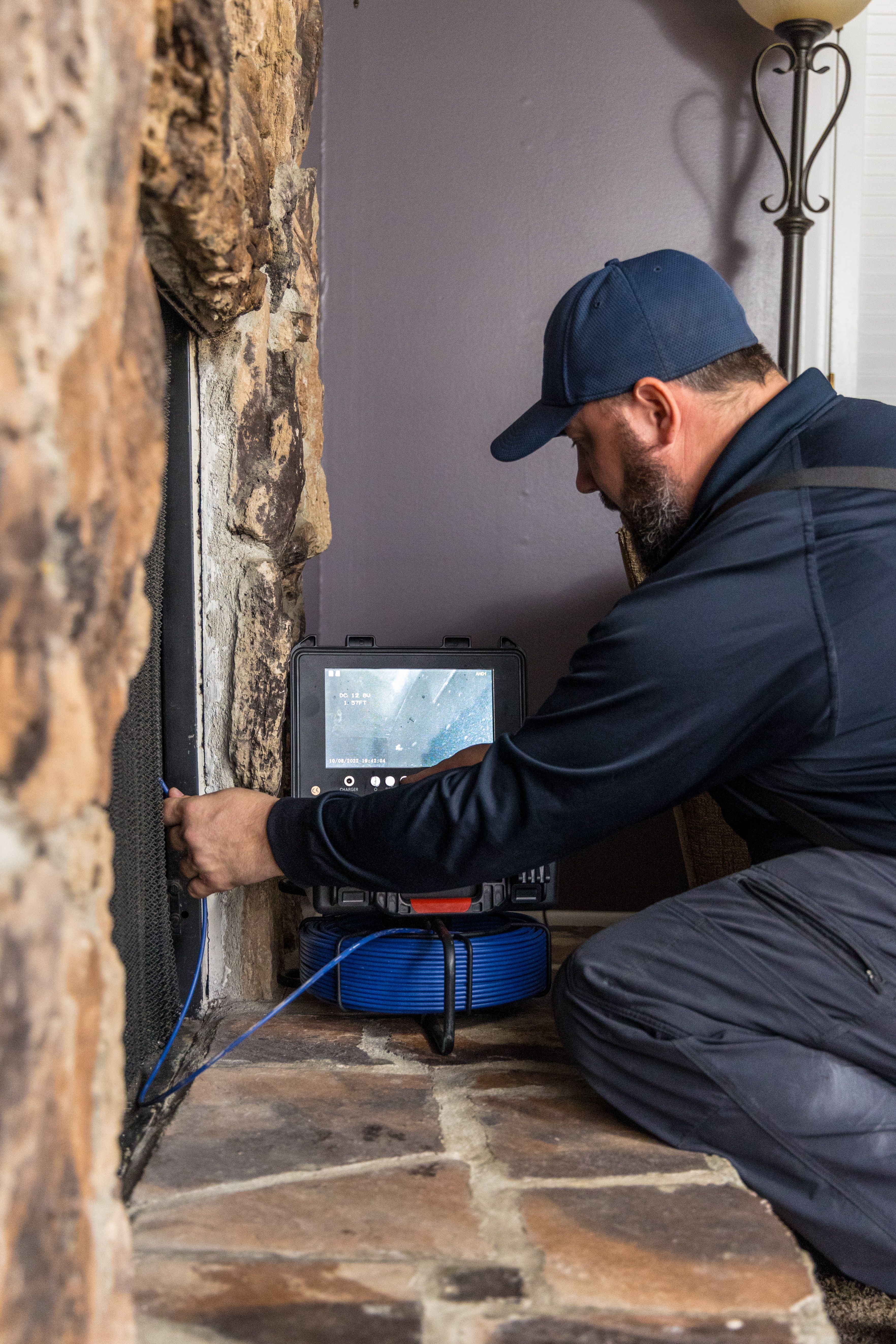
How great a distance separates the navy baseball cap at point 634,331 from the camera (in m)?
1.44

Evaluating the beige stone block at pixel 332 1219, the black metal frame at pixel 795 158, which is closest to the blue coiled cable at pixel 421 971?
the beige stone block at pixel 332 1219

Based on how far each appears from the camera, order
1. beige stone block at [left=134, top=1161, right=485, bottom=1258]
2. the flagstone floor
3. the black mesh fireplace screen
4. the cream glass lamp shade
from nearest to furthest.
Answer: the flagstone floor
beige stone block at [left=134, top=1161, right=485, bottom=1258]
the black mesh fireplace screen
the cream glass lamp shade

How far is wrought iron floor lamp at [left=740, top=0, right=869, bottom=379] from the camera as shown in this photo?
2195 mm

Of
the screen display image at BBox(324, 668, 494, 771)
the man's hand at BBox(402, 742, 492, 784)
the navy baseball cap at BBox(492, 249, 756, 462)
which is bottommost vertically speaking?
the man's hand at BBox(402, 742, 492, 784)

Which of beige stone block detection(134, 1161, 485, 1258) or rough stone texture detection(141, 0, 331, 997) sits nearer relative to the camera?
beige stone block detection(134, 1161, 485, 1258)

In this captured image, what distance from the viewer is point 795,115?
2.26 meters

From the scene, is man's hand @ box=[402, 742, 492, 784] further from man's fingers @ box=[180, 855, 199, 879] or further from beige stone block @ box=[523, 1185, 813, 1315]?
beige stone block @ box=[523, 1185, 813, 1315]

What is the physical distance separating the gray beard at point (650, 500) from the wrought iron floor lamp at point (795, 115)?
100 cm

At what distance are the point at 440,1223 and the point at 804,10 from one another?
2.26 metres

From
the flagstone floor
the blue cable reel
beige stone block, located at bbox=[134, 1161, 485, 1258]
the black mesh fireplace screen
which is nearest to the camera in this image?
the flagstone floor

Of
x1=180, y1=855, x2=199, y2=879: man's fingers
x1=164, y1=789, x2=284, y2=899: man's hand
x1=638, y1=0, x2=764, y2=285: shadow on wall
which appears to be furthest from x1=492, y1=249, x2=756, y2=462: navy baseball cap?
x1=638, y1=0, x2=764, y2=285: shadow on wall

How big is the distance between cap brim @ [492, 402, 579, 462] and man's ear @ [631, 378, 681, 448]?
0.27 feet

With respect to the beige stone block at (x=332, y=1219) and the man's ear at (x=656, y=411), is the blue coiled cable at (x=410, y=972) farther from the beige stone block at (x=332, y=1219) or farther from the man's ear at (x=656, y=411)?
the man's ear at (x=656, y=411)

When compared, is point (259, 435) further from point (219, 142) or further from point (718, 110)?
point (718, 110)
